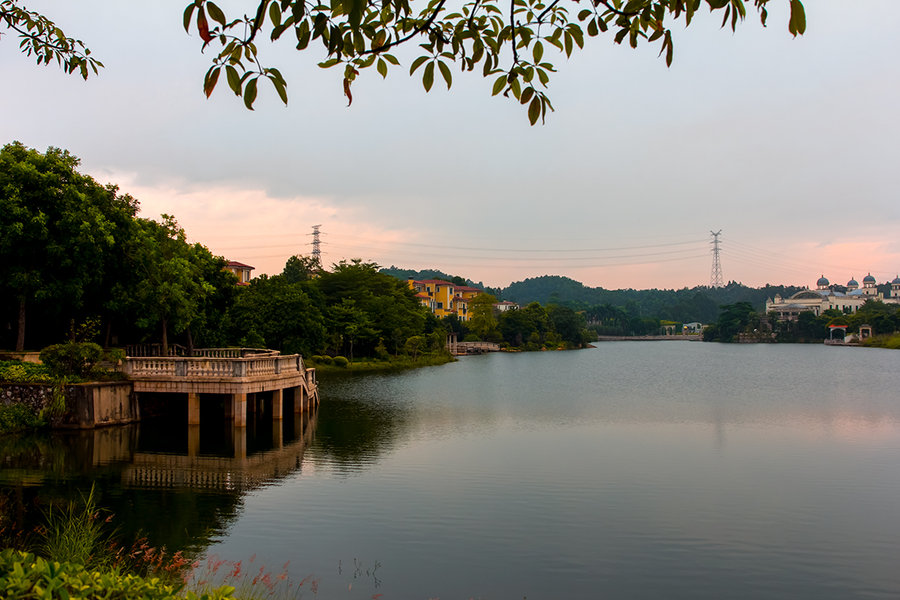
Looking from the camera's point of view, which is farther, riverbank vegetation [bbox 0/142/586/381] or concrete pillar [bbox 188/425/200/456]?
riverbank vegetation [bbox 0/142/586/381]

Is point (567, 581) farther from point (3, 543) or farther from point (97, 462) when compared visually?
point (97, 462)

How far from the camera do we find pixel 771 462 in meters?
17.7

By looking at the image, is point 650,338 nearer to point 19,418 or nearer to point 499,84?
point 19,418

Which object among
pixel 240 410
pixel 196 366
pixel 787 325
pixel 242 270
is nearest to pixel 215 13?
pixel 240 410

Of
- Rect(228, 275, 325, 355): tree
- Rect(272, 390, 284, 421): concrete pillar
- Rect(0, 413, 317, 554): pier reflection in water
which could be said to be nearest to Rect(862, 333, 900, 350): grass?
Rect(228, 275, 325, 355): tree

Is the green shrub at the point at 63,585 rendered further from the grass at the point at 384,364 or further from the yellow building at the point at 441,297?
the yellow building at the point at 441,297

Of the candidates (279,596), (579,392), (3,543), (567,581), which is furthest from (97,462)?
(579,392)

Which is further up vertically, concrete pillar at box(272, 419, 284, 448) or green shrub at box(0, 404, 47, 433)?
green shrub at box(0, 404, 47, 433)

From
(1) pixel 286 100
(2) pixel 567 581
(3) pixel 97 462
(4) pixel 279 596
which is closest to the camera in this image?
(1) pixel 286 100

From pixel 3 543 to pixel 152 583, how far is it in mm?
5604

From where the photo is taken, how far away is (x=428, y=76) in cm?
375

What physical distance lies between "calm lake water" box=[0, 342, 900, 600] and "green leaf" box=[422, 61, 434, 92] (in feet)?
24.8

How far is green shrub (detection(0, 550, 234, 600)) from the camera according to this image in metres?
4.34

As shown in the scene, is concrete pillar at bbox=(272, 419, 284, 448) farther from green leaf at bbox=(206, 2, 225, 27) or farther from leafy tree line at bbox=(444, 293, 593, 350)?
leafy tree line at bbox=(444, 293, 593, 350)
